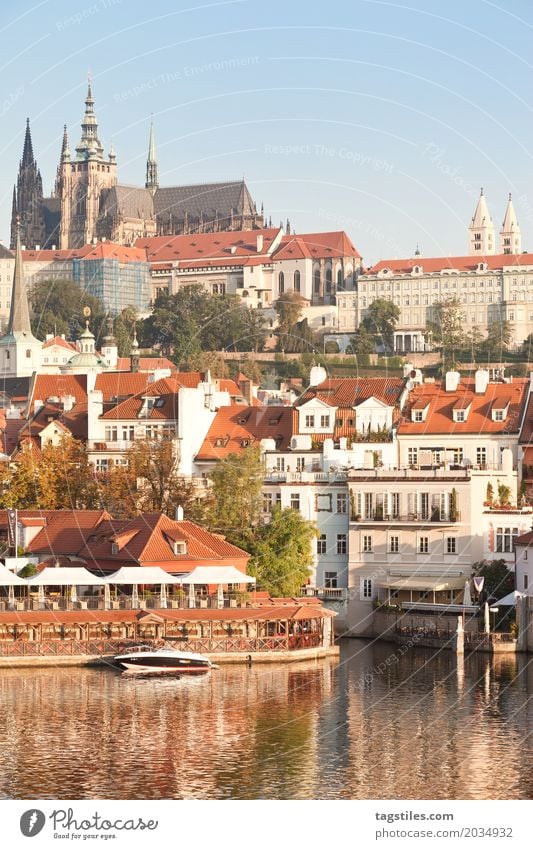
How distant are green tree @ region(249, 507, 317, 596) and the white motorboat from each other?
30.4 ft

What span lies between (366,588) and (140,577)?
998 centimetres

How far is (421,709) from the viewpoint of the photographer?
169 ft

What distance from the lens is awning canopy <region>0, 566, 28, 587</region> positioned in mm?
62625

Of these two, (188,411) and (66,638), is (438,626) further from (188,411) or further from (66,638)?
(188,411)

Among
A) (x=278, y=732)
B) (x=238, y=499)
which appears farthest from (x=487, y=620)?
(x=278, y=732)

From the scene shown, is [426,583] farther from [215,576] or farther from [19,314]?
[19,314]

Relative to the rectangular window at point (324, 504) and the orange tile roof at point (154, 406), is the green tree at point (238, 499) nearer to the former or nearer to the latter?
the rectangular window at point (324, 504)

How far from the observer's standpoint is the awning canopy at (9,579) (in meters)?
62.6

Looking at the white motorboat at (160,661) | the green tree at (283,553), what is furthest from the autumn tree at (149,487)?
the white motorboat at (160,661)

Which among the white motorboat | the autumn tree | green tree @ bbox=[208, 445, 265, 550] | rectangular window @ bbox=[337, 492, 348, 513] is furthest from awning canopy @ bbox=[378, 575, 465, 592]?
the white motorboat

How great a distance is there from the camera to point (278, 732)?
47.9 meters

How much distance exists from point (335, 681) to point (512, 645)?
8.62 m

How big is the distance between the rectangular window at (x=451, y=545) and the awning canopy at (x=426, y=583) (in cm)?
105
